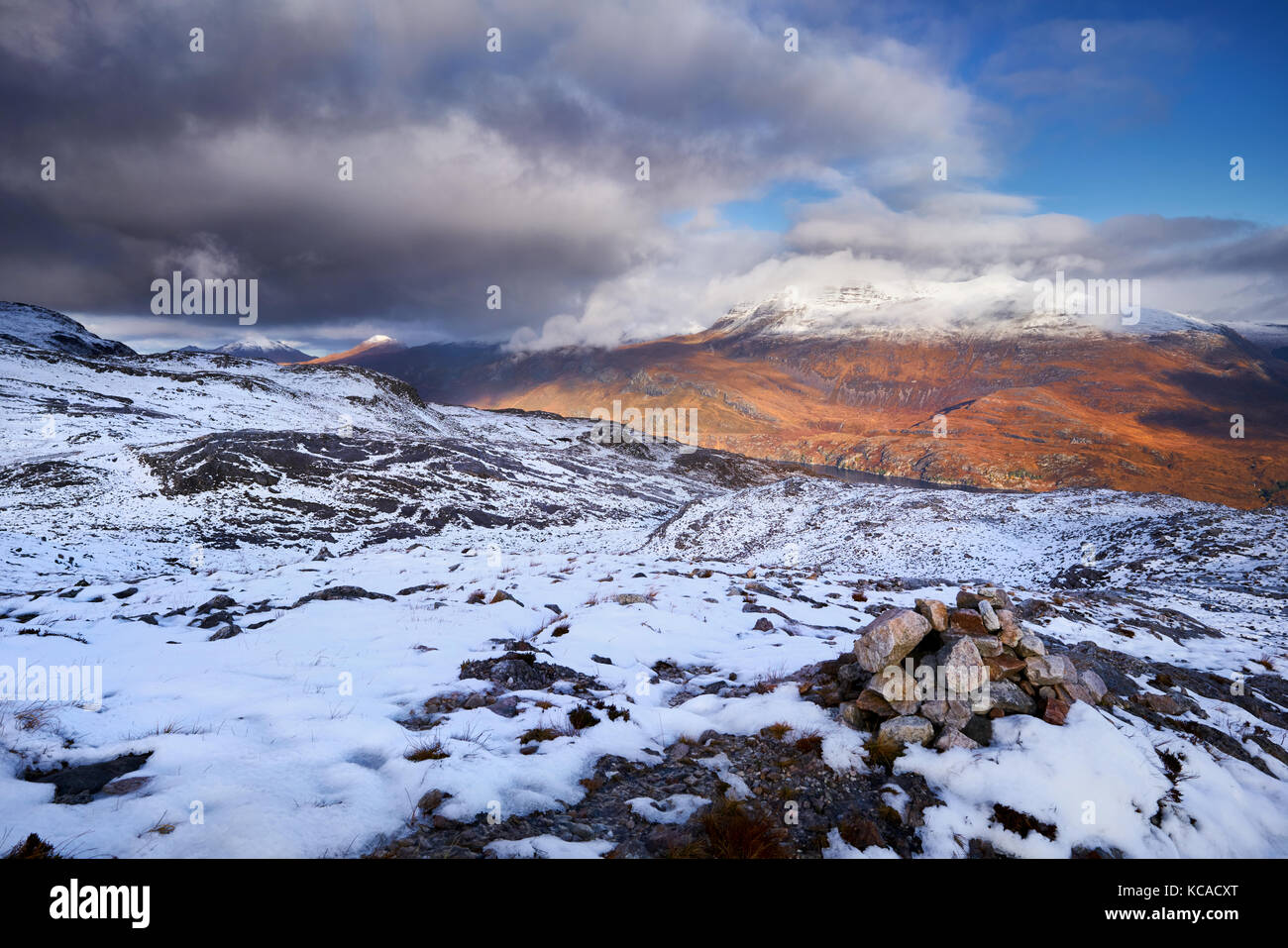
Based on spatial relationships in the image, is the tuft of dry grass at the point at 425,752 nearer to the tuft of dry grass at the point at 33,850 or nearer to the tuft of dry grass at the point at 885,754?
the tuft of dry grass at the point at 33,850

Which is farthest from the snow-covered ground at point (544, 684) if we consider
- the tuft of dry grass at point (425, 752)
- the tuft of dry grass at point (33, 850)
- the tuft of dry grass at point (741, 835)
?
the tuft of dry grass at point (741, 835)

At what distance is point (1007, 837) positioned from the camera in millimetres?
5352

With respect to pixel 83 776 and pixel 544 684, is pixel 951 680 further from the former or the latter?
pixel 83 776

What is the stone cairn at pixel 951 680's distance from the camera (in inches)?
265

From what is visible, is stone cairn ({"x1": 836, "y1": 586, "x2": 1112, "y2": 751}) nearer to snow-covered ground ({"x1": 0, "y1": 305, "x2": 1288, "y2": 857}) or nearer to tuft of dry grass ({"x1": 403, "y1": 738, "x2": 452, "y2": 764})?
snow-covered ground ({"x1": 0, "y1": 305, "x2": 1288, "y2": 857})

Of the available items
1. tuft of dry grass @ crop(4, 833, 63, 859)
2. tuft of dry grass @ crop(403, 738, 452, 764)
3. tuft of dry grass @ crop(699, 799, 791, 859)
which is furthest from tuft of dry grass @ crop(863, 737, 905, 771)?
tuft of dry grass @ crop(4, 833, 63, 859)

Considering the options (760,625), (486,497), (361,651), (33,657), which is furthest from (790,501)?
(33,657)

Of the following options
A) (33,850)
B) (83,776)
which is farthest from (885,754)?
(83,776)

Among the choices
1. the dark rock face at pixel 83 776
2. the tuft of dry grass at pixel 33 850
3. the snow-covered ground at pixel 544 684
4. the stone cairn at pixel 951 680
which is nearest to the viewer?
the tuft of dry grass at pixel 33 850

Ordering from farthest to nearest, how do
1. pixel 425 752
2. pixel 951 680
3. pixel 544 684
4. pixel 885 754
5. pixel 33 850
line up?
pixel 544 684, pixel 951 680, pixel 885 754, pixel 425 752, pixel 33 850

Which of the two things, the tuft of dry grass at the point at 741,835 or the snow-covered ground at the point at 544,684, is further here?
the snow-covered ground at the point at 544,684

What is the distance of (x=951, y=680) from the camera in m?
7.00

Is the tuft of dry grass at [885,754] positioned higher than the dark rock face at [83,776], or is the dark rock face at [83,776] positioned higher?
the dark rock face at [83,776]
